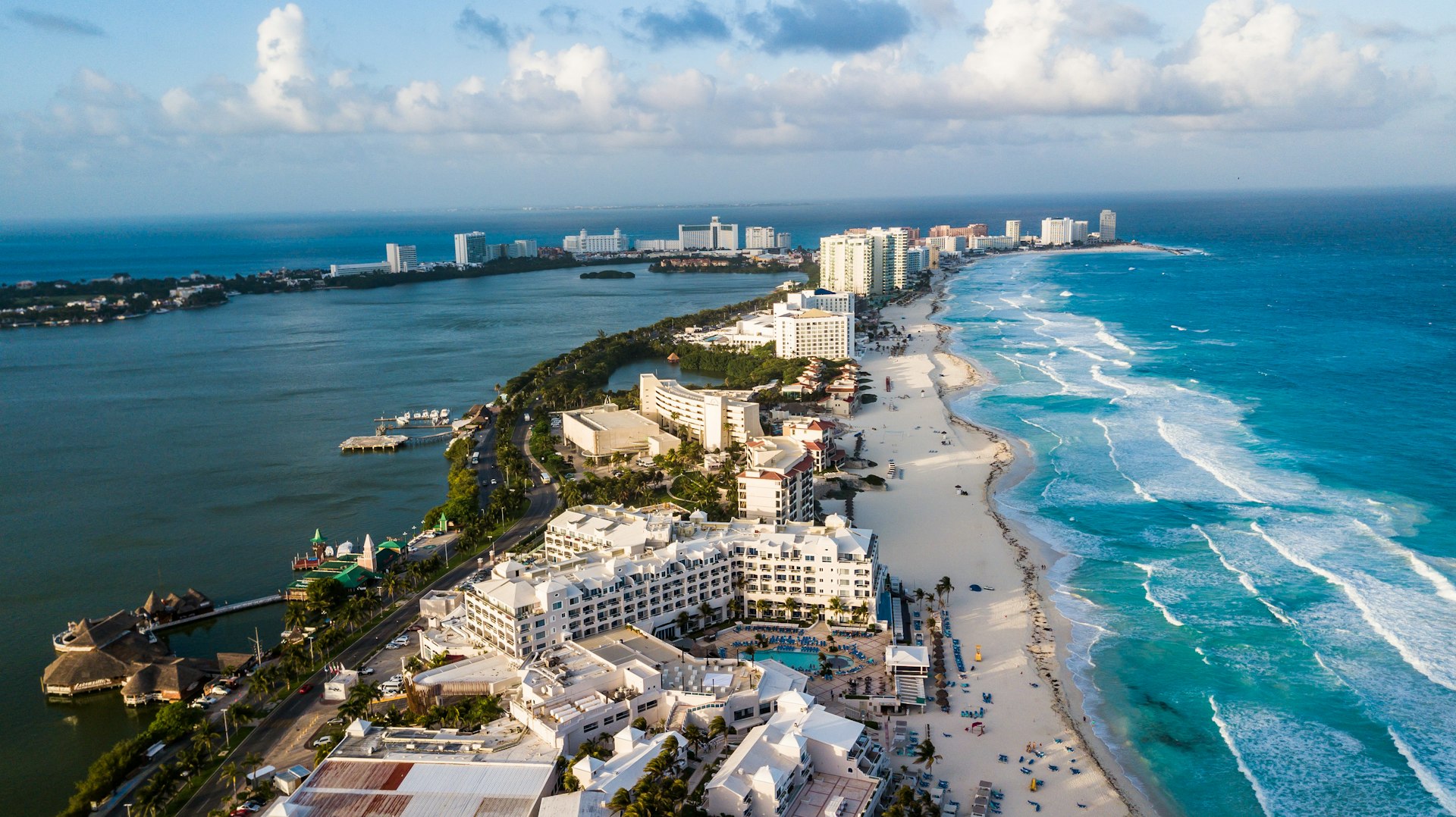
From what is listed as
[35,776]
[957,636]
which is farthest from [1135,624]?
[35,776]

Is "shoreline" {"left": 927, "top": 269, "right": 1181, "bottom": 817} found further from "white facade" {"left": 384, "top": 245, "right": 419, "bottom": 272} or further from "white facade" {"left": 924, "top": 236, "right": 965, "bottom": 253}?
"white facade" {"left": 384, "top": 245, "right": 419, "bottom": 272}

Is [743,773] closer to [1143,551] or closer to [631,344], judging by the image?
[1143,551]

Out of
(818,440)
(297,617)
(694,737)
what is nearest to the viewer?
(694,737)

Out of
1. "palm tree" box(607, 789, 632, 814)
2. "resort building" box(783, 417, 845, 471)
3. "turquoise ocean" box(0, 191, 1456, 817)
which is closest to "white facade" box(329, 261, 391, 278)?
"turquoise ocean" box(0, 191, 1456, 817)

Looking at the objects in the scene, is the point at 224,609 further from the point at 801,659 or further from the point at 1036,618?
the point at 1036,618

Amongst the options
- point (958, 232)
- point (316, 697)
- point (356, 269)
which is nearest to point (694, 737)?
point (316, 697)

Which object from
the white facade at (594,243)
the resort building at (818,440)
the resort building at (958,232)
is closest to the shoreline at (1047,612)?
the resort building at (818,440)

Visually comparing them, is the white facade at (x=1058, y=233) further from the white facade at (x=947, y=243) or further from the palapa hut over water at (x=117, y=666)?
the palapa hut over water at (x=117, y=666)
